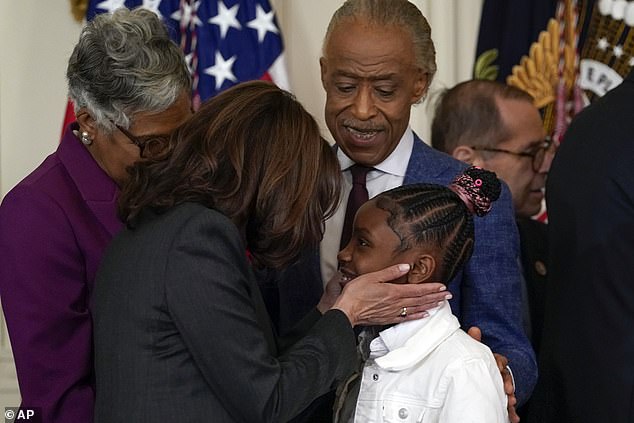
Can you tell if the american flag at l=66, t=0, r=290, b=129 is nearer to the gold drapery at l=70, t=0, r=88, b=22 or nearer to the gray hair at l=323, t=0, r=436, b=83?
the gold drapery at l=70, t=0, r=88, b=22

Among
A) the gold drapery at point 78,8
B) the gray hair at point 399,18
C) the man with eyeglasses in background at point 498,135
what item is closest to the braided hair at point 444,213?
the gray hair at point 399,18

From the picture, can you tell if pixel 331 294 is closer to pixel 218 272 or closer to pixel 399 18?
pixel 218 272

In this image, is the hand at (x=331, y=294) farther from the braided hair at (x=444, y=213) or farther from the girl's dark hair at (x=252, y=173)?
the girl's dark hair at (x=252, y=173)

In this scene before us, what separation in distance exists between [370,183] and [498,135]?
3.52 feet

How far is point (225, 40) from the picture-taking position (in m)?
4.16

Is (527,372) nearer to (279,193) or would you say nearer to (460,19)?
(279,193)

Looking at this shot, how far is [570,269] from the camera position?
8.80ft

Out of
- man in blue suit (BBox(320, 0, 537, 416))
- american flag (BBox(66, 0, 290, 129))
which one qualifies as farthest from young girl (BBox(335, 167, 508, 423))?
american flag (BBox(66, 0, 290, 129))

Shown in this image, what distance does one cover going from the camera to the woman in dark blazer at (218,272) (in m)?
1.98

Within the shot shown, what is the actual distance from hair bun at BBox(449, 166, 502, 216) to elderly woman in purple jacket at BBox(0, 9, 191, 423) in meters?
0.65

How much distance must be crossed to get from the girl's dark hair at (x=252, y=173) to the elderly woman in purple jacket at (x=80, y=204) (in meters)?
0.31

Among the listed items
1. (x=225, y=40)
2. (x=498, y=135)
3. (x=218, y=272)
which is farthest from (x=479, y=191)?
(x=225, y=40)

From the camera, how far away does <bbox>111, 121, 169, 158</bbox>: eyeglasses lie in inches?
95.9

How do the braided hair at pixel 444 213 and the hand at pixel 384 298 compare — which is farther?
the braided hair at pixel 444 213
